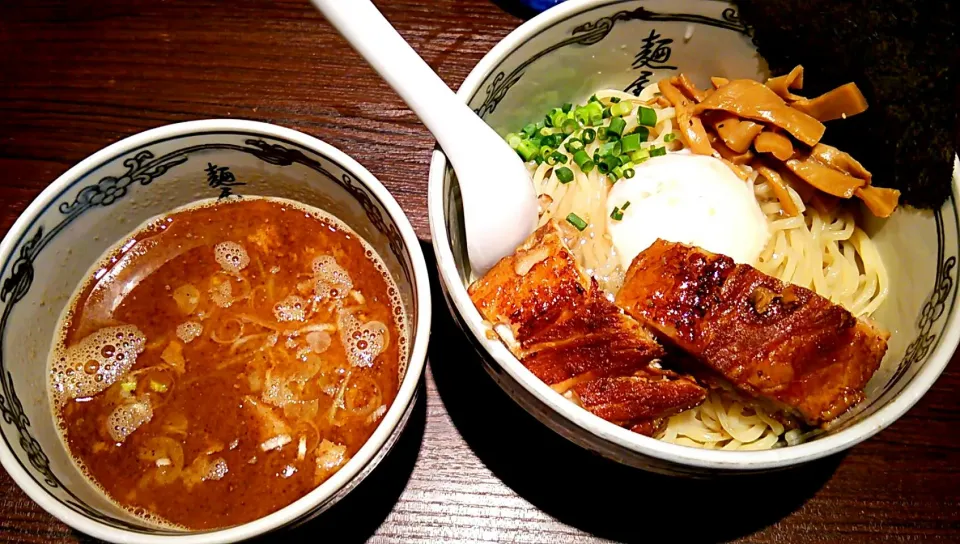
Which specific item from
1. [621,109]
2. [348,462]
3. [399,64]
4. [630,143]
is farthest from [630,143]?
[348,462]

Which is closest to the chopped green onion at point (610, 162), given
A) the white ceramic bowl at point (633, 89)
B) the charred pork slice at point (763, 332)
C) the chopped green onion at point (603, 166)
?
the chopped green onion at point (603, 166)

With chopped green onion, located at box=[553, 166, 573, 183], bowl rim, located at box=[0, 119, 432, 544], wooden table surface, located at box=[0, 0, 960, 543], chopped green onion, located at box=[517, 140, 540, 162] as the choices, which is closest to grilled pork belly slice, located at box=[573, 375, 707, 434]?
wooden table surface, located at box=[0, 0, 960, 543]

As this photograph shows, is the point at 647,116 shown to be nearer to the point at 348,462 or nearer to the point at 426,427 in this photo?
the point at 426,427

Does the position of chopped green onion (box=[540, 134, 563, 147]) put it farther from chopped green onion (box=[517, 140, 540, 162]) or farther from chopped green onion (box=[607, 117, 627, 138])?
chopped green onion (box=[607, 117, 627, 138])

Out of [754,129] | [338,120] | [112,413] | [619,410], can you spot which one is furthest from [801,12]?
[112,413]

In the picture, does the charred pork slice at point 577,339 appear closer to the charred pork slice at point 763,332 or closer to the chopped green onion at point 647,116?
the charred pork slice at point 763,332

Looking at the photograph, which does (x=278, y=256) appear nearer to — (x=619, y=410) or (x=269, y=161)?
(x=269, y=161)

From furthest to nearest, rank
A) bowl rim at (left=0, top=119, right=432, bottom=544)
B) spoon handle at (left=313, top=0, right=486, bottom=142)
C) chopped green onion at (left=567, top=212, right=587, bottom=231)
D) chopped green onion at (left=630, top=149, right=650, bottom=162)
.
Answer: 1. chopped green onion at (left=630, top=149, right=650, bottom=162)
2. chopped green onion at (left=567, top=212, right=587, bottom=231)
3. spoon handle at (left=313, top=0, right=486, bottom=142)
4. bowl rim at (left=0, top=119, right=432, bottom=544)
